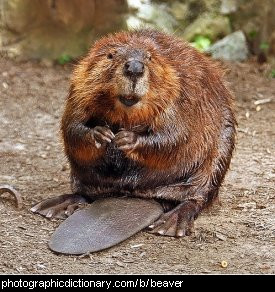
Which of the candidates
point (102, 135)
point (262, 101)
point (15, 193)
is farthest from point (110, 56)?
point (262, 101)

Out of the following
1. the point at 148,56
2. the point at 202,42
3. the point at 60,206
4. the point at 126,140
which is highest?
the point at 148,56

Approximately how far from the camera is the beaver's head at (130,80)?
4023mm

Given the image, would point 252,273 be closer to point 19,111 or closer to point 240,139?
point 240,139

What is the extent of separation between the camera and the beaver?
4.16m

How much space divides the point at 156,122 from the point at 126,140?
0.20 meters

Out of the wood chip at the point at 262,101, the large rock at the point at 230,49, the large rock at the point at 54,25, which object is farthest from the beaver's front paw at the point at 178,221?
the large rock at the point at 54,25

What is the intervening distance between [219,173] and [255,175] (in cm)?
81

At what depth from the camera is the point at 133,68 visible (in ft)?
13.1

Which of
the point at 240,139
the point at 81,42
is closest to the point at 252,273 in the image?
the point at 240,139

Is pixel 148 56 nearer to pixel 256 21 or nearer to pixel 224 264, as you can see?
pixel 224 264

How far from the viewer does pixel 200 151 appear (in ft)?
14.8

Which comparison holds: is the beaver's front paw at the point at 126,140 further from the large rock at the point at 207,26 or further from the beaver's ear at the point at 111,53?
the large rock at the point at 207,26

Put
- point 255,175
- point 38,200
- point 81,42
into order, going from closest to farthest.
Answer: point 38,200 → point 255,175 → point 81,42

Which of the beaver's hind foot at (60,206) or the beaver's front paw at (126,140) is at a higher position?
the beaver's front paw at (126,140)
